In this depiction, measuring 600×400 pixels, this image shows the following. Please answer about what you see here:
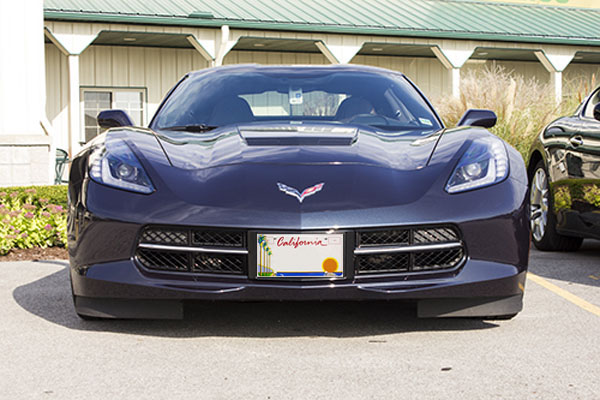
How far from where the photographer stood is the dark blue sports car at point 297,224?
318cm

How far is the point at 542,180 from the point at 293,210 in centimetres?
384

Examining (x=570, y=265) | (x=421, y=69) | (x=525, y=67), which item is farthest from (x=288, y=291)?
(x=525, y=67)

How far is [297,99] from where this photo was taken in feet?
15.7

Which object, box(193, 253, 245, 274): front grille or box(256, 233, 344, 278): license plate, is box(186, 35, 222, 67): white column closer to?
box(193, 253, 245, 274): front grille

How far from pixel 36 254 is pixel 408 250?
13.6ft

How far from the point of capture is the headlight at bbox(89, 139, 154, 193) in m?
3.37

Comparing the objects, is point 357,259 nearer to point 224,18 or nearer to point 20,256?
point 20,256

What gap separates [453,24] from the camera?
20.8m

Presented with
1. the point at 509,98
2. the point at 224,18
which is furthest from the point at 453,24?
the point at 509,98

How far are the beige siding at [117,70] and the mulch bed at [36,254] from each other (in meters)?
14.3

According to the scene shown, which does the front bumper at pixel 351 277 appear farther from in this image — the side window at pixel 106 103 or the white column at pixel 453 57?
the side window at pixel 106 103

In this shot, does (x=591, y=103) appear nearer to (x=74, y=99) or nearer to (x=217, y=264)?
(x=217, y=264)

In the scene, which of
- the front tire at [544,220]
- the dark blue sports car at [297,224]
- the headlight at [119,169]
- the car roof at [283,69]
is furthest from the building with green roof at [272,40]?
the dark blue sports car at [297,224]

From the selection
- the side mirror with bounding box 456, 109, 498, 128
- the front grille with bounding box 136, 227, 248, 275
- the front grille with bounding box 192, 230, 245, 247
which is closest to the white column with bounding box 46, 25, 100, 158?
the side mirror with bounding box 456, 109, 498, 128
